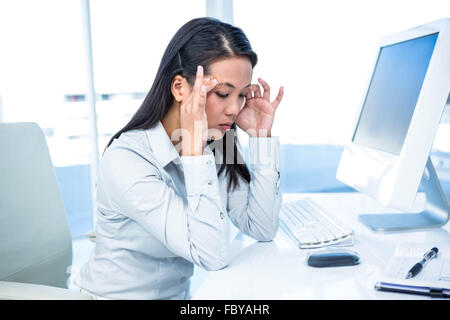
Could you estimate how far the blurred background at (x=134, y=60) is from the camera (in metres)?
3.00

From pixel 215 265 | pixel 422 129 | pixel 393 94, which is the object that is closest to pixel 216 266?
pixel 215 265

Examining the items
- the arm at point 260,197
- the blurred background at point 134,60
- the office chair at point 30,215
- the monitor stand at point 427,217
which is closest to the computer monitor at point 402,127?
the monitor stand at point 427,217

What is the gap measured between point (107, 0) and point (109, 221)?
2.63m

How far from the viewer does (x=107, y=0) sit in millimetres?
3090

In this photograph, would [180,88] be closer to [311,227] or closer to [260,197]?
[260,197]

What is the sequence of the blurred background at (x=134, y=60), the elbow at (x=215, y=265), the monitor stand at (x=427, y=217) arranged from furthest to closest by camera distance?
the blurred background at (x=134, y=60) → the monitor stand at (x=427, y=217) → the elbow at (x=215, y=265)

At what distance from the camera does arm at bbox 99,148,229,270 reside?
0.81 m

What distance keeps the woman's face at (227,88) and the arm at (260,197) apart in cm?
15

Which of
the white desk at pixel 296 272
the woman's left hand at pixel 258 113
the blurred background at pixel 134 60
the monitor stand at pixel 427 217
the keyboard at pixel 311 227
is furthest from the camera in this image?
the blurred background at pixel 134 60

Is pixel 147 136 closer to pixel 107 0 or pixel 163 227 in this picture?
pixel 163 227

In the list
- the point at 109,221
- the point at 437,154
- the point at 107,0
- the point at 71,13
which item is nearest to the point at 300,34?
the point at 107,0

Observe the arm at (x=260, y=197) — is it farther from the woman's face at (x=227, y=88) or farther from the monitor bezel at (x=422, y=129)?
the monitor bezel at (x=422, y=129)

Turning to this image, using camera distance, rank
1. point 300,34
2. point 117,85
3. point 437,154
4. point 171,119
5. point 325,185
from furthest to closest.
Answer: point 325,185 → point 300,34 → point 117,85 → point 437,154 → point 171,119

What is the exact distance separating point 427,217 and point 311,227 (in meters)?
0.33
